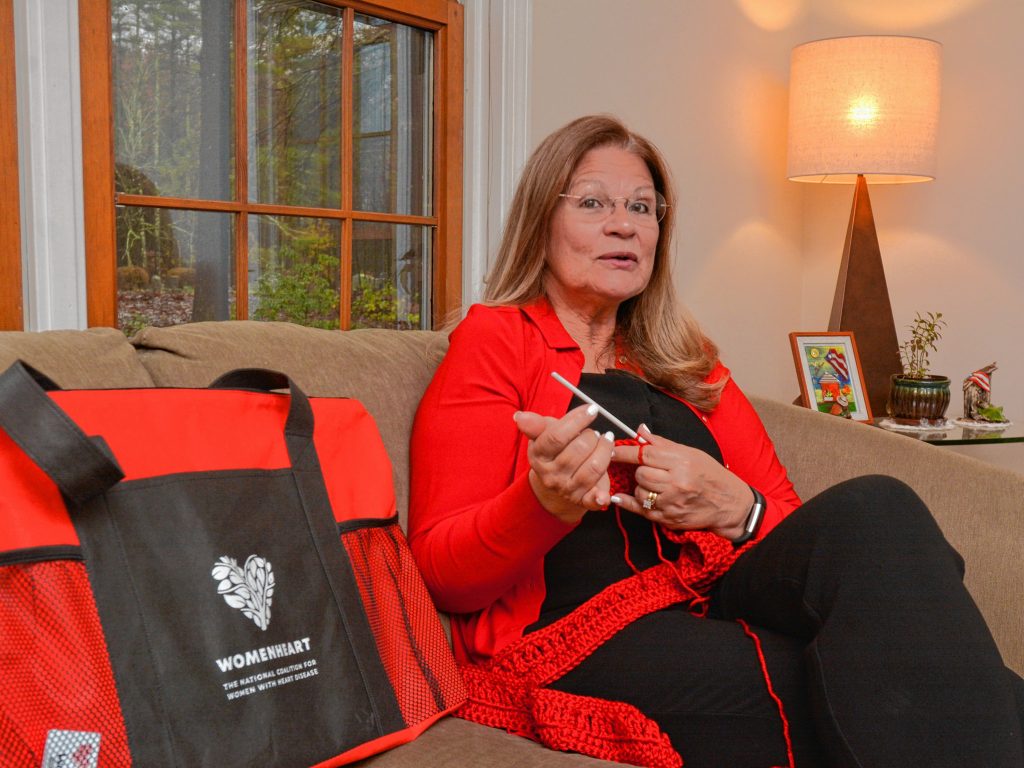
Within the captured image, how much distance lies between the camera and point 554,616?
1.27 metres

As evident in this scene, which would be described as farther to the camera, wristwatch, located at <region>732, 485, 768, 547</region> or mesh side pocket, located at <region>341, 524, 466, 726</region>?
wristwatch, located at <region>732, 485, 768, 547</region>

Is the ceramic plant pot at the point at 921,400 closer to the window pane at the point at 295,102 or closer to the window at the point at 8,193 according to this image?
the window pane at the point at 295,102

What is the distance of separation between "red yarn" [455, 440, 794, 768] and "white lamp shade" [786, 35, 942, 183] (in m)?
1.50

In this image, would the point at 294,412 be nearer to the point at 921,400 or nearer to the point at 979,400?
the point at 921,400

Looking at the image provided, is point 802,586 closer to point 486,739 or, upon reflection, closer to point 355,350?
point 486,739

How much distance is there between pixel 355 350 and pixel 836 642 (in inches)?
28.4

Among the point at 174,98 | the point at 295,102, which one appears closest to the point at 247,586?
the point at 174,98

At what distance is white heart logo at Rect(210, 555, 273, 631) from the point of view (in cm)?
95

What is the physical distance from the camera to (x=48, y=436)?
2.87ft

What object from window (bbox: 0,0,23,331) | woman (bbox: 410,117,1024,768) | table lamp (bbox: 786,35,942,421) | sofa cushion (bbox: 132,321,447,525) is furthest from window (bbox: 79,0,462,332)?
table lamp (bbox: 786,35,942,421)

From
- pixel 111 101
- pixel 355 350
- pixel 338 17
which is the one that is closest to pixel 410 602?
pixel 355 350

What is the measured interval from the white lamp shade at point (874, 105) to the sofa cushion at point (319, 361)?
4.83 ft

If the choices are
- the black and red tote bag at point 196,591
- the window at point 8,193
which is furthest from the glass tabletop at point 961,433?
the window at point 8,193

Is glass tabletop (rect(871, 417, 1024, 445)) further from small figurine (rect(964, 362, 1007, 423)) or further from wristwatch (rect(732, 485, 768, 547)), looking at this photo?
wristwatch (rect(732, 485, 768, 547))
